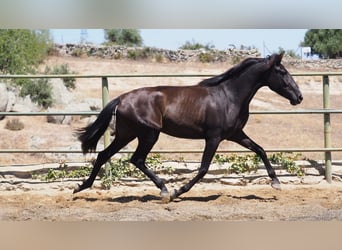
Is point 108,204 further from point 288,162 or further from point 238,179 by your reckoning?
point 288,162

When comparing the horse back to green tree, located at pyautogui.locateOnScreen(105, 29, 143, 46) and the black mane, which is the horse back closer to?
the black mane

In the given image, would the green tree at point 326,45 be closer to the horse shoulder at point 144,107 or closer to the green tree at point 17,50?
the horse shoulder at point 144,107

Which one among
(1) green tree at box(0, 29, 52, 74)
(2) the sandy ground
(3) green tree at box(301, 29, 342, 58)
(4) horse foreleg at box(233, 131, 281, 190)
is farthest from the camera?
(1) green tree at box(0, 29, 52, 74)

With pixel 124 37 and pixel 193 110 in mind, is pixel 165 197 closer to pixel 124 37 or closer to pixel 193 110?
pixel 193 110

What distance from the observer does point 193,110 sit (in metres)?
5.76

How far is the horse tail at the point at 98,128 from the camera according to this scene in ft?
18.9

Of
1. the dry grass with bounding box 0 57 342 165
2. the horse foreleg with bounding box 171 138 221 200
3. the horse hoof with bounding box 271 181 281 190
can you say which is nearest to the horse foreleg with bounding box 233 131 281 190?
the horse hoof with bounding box 271 181 281 190

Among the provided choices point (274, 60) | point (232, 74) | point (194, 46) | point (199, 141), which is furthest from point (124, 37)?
point (274, 60)

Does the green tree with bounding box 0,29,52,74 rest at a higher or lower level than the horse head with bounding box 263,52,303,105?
higher

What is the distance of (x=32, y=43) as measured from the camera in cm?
1585

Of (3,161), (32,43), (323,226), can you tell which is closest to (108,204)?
(323,226)

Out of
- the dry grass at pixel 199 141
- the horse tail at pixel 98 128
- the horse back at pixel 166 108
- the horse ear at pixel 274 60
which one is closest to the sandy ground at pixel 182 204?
the horse tail at pixel 98 128

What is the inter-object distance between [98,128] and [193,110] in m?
1.07

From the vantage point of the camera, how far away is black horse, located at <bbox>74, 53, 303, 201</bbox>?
5699 millimetres
